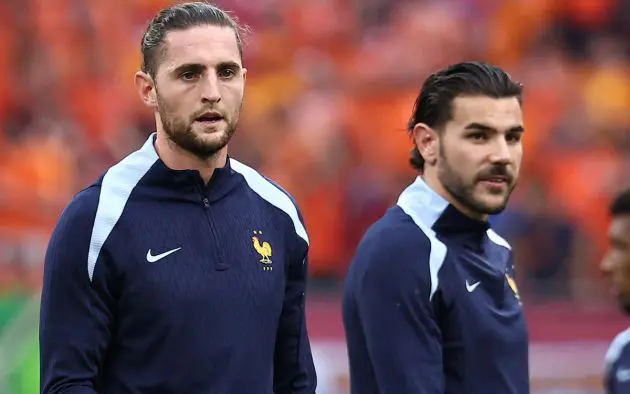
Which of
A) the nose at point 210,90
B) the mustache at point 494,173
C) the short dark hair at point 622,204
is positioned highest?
the nose at point 210,90

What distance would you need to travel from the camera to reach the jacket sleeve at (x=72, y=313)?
3.05 meters

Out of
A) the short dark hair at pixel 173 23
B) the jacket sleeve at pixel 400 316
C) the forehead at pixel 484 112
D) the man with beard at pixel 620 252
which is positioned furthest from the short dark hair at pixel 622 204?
the short dark hair at pixel 173 23

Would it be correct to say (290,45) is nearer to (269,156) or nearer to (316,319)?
(269,156)

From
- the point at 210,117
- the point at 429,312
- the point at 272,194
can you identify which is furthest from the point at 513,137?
the point at 210,117

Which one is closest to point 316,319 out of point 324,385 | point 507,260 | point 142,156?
point 324,385

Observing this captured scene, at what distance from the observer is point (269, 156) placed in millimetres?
9859

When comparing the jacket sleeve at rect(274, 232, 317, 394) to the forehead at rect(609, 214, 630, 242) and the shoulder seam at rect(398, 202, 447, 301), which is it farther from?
the forehead at rect(609, 214, 630, 242)

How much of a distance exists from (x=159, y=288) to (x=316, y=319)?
5.26 metres

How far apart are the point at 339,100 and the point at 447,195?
21.0 ft

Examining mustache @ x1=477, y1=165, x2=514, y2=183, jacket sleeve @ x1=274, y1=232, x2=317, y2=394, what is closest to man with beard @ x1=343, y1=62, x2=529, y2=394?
mustache @ x1=477, y1=165, x2=514, y2=183

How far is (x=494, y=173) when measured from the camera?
380 centimetres

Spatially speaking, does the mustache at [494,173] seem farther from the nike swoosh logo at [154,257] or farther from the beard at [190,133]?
the nike swoosh logo at [154,257]

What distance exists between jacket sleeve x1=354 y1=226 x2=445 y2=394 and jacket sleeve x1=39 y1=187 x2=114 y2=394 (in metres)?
0.88

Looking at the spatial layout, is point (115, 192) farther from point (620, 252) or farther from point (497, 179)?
point (620, 252)
